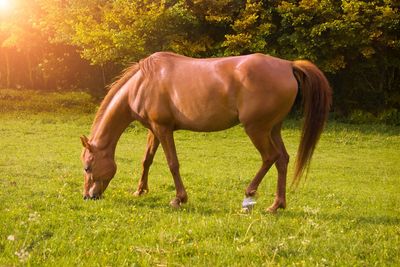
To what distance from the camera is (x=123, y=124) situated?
776cm

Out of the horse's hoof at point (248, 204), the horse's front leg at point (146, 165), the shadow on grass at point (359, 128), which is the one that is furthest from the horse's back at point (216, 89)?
the shadow on grass at point (359, 128)

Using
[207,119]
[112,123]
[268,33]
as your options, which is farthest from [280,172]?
[268,33]

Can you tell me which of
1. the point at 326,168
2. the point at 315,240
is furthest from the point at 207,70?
the point at 326,168

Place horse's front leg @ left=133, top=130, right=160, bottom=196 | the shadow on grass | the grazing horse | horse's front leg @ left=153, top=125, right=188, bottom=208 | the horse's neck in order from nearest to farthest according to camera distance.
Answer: the grazing horse → horse's front leg @ left=153, top=125, right=188, bottom=208 → the horse's neck → horse's front leg @ left=133, top=130, right=160, bottom=196 → the shadow on grass

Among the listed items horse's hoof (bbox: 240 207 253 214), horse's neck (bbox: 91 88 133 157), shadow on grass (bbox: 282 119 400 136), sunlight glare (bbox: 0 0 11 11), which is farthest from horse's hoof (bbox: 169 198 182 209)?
sunlight glare (bbox: 0 0 11 11)

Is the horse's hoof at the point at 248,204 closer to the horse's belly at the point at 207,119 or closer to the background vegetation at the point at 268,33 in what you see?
the horse's belly at the point at 207,119

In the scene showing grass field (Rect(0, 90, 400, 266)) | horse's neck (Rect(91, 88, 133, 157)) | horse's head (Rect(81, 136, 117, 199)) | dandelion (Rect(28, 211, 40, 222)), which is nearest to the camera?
grass field (Rect(0, 90, 400, 266))

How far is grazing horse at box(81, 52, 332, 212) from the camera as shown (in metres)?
6.50

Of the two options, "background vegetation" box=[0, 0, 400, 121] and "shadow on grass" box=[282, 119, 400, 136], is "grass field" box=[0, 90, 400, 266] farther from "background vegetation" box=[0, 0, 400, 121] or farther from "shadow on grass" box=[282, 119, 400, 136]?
"background vegetation" box=[0, 0, 400, 121]

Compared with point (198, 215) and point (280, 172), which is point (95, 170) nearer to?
point (198, 215)

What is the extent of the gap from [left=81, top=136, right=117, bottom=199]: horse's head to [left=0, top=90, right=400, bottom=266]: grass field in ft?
0.72

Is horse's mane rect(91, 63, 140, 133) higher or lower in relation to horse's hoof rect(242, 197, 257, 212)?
higher

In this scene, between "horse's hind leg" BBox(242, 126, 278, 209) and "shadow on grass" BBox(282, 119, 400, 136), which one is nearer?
"horse's hind leg" BBox(242, 126, 278, 209)

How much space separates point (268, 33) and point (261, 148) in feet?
48.9
